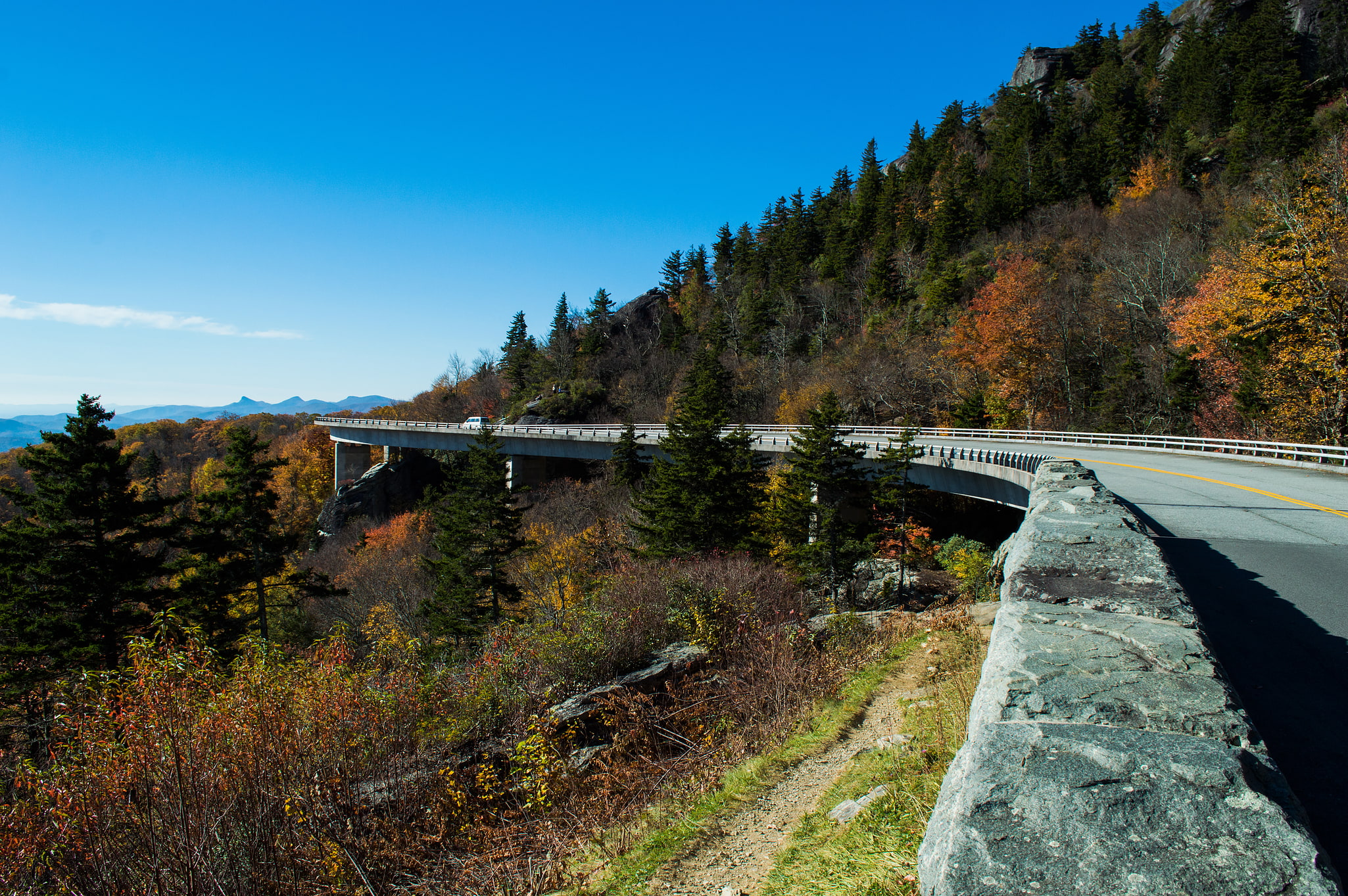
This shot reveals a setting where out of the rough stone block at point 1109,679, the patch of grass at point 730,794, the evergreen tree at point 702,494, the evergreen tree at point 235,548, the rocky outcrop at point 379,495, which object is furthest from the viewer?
the rocky outcrop at point 379,495

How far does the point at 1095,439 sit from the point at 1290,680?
30524 millimetres

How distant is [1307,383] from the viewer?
25.2 meters

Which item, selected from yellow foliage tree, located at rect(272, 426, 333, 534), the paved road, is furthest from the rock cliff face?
yellow foliage tree, located at rect(272, 426, 333, 534)

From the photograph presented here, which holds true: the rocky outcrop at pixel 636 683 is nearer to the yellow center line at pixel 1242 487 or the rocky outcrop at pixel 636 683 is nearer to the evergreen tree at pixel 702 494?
the yellow center line at pixel 1242 487

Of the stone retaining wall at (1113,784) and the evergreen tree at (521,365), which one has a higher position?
the evergreen tree at (521,365)

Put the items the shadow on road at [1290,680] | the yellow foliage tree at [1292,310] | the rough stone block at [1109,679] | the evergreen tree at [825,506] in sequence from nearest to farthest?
the rough stone block at [1109,679], the shadow on road at [1290,680], the yellow foliage tree at [1292,310], the evergreen tree at [825,506]

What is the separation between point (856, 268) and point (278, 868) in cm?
7266

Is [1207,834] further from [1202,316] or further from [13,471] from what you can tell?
[13,471]

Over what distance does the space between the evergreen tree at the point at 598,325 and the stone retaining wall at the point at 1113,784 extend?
81828mm

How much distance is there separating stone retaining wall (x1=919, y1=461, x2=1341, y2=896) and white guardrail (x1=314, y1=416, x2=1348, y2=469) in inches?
799

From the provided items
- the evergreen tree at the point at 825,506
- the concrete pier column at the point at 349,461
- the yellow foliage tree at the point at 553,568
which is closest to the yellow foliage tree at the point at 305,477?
the concrete pier column at the point at 349,461

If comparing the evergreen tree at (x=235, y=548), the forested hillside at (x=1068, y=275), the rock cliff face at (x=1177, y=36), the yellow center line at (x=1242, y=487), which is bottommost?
the evergreen tree at (x=235, y=548)

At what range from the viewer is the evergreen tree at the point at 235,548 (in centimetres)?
2314

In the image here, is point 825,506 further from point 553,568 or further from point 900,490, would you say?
point 553,568
